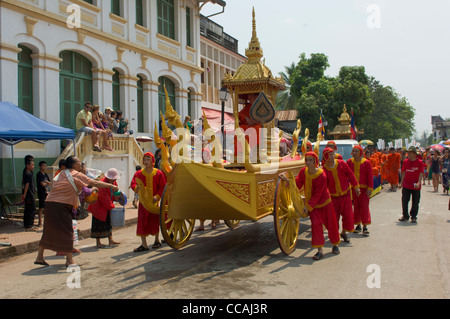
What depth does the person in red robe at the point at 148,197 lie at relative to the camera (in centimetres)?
691

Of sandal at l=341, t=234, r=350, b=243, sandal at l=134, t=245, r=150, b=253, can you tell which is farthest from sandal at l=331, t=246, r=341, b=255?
sandal at l=134, t=245, r=150, b=253

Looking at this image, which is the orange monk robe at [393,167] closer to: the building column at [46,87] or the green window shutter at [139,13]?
the green window shutter at [139,13]

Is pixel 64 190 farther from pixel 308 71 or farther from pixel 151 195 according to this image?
pixel 308 71

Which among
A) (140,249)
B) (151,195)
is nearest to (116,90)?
(151,195)

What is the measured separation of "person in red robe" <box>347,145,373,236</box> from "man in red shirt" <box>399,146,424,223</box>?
184 centimetres

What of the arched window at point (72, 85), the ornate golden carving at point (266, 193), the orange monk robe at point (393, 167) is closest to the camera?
the ornate golden carving at point (266, 193)

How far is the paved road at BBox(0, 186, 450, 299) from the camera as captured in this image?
4.62 m

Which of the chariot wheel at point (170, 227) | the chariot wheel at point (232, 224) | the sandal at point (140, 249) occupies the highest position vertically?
the chariot wheel at point (170, 227)

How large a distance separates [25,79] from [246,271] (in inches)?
374

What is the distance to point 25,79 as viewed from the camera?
1162 cm

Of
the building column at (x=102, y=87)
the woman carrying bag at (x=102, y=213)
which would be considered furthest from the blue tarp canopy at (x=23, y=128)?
the building column at (x=102, y=87)

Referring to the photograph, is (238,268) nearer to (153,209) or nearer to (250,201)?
(250,201)

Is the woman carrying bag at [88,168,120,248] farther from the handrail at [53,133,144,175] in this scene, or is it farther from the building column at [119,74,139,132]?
the building column at [119,74,139,132]

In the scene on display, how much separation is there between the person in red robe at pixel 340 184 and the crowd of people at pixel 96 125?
281 inches
